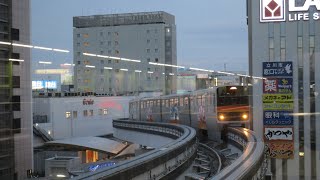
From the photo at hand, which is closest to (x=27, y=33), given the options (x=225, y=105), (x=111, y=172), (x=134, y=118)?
(x=111, y=172)

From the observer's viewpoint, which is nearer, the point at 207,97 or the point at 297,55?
the point at 297,55

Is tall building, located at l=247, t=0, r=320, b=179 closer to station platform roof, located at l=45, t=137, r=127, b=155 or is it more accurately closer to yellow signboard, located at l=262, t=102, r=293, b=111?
yellow signboard, located at l=262, t=102, r=293, b=111

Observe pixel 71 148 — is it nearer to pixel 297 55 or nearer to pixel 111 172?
pixel 297 55

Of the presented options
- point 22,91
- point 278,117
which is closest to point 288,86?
point 278,117

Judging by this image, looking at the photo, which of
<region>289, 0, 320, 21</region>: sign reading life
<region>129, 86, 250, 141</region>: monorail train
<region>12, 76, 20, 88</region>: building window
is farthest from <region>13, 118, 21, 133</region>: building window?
<region>129, 86, 250, 141</region>: monorail train

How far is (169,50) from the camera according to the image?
8.80m

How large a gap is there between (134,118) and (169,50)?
720 cm

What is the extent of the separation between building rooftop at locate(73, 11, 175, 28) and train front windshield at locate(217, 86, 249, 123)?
2.27 meters

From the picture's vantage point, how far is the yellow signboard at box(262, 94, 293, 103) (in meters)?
7.62

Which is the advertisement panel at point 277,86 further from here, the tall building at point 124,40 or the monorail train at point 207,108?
the tall building at point 124,40

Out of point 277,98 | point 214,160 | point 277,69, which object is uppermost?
point 277,69

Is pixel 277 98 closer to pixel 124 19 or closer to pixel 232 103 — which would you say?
pixel 232 103

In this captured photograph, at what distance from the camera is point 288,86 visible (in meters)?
7.61

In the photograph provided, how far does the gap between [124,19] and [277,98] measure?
8.86 ft
